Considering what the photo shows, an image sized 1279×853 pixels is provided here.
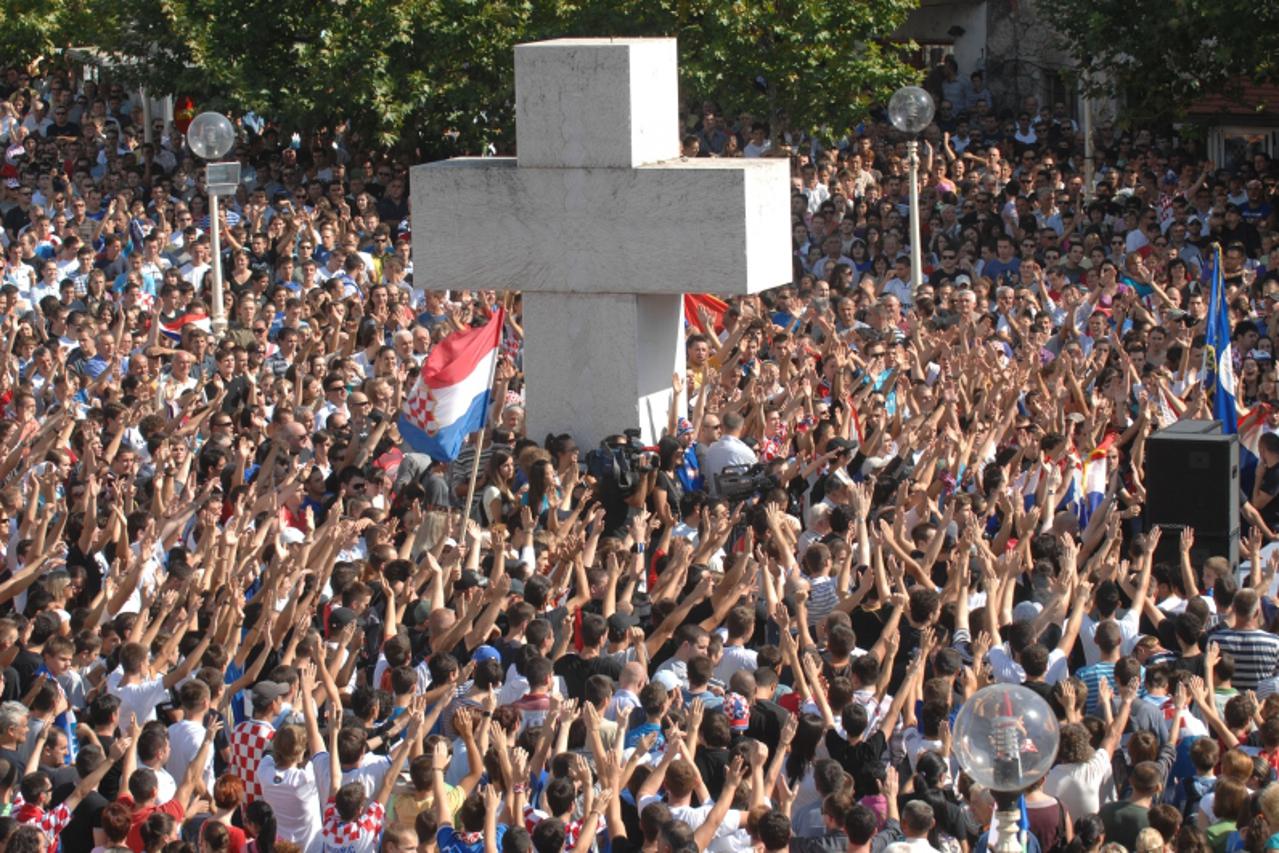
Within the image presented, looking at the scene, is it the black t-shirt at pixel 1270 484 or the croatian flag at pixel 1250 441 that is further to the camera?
the croatian flag at pixel 1250 441

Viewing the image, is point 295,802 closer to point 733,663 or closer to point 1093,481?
point 733,663

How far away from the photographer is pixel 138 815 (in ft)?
27.6

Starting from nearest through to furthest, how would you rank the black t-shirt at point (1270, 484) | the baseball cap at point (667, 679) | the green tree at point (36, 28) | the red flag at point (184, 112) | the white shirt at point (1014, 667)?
the baseball cap at point (667, 679), the white shirt at point (1014, 667), the black t-shirt at point (1270, 484), the red flag at point (184, 112), the green tree at point (36, 28)

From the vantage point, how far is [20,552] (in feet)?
37.6

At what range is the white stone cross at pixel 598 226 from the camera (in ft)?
46.8

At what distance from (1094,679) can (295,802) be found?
136 inches

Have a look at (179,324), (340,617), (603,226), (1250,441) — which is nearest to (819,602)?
(340,617)

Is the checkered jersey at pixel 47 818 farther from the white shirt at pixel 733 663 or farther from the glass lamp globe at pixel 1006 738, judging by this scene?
the glass lamp globe at pixel 1006 738

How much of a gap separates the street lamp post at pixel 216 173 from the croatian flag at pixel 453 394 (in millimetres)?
4772

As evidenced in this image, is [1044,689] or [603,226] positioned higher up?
[603,226]

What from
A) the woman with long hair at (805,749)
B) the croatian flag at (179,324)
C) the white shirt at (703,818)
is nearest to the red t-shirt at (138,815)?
the white shirt at (703,818)

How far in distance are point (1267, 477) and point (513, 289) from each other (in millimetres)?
4848

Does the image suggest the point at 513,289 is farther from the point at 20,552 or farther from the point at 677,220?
the point at 20,552

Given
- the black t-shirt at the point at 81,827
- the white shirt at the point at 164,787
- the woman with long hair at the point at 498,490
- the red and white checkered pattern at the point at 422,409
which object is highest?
the red and white checkered pattern at the point at 422,409
